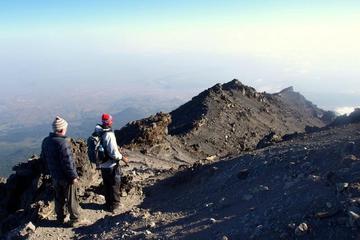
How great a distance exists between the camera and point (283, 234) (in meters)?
8.68

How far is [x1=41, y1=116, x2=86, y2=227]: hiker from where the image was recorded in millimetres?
11414

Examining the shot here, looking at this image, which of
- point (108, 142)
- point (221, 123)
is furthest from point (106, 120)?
point (221, 123)

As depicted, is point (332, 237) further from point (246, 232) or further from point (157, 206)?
point (157, 206)

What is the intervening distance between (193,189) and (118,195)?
2508 mm

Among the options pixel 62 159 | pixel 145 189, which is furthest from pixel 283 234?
pixel 145 189

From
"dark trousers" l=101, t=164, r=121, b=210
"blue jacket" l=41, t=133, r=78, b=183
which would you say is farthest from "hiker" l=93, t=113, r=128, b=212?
"blue jacket" l=41, t=133, r=78, b=183

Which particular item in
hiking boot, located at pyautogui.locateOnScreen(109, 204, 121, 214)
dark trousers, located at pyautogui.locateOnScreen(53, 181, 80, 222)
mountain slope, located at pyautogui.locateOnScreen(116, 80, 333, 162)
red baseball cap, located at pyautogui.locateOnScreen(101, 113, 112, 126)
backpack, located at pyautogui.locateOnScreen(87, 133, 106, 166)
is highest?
red baseball cap, located at pyautogui.locateOnScreen(101, 113, 112, 126)

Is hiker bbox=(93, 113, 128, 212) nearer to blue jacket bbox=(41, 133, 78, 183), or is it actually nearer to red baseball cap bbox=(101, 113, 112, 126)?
red baseball cap bbox=(101, 113, 112, 126)

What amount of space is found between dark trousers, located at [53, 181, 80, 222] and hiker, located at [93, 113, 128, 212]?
3.50 feet

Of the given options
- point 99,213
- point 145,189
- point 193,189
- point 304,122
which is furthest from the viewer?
point 304,122

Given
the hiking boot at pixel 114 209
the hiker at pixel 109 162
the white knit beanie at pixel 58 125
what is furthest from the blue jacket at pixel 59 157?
the hiking boot at pixel 114 209

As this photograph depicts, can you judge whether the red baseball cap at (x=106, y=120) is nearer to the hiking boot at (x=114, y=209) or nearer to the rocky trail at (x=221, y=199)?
the rocky trail at (x=221, y=199)

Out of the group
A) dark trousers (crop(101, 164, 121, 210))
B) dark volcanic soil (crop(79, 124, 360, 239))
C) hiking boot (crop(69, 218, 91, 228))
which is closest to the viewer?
dark volcanic soil (crop(79, 124, 360, 239))

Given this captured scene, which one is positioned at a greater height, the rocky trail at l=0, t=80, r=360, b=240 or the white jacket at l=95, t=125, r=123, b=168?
the white jacket at l=95, t=125, r=123, b=168
